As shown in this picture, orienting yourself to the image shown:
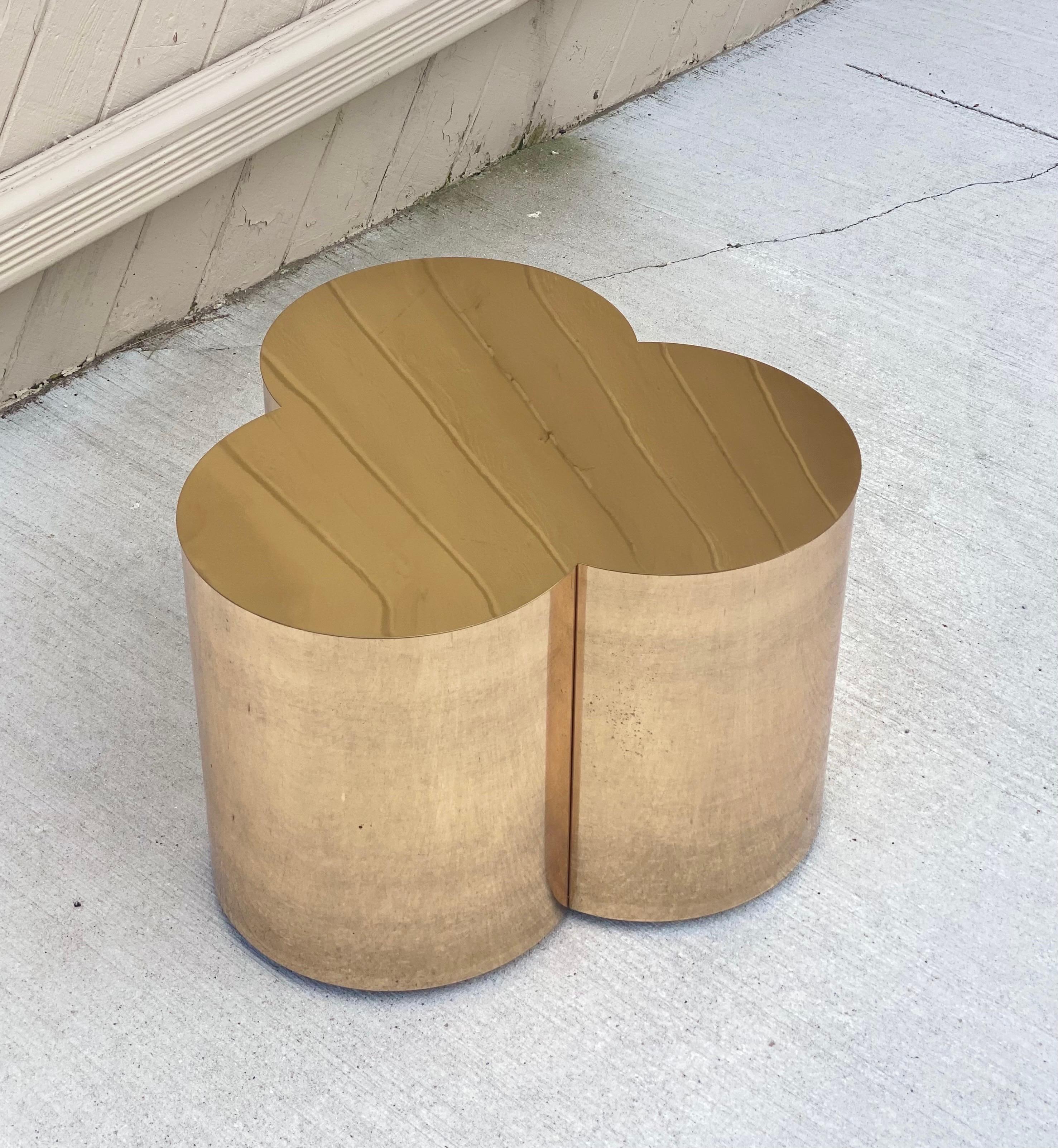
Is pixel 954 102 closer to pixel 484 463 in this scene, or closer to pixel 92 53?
pixel 92 53

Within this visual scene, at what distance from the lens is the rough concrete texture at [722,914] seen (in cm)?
159

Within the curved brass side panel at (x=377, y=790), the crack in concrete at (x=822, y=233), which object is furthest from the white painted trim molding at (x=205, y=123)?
the curved brass side panel at (x=377, y=790)

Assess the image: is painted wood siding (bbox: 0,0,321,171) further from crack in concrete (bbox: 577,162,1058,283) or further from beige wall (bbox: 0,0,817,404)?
crack in concrete (bbox: 577,162,1058,283)

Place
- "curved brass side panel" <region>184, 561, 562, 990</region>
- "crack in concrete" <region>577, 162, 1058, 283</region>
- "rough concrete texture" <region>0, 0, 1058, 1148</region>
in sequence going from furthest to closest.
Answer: "crack in concrete" <region>577, 162, 1058, 283</region>, "rough concrete texture" <region>0, 0, 1058, 1148</region>, "curved brass side panel" <region>184, 561, 562, 990</region>

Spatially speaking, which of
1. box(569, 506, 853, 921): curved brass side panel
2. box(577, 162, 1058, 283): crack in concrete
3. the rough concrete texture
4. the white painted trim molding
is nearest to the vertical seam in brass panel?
box(569, 506, 853, 921): curved brass side panel

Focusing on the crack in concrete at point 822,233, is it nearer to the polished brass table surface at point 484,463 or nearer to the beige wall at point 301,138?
the beige wall at point 301,138

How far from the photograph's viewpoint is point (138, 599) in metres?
2.22

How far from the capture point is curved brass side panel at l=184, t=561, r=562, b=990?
147 centimetres

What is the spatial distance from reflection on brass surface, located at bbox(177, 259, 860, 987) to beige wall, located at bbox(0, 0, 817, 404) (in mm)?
940

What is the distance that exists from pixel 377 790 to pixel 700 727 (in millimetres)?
342

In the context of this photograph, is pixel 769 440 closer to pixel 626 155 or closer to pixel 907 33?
pixel 626 155

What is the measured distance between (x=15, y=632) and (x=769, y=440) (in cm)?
113

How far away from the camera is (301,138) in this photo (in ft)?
9.34

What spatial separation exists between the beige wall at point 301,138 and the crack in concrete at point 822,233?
494mm
